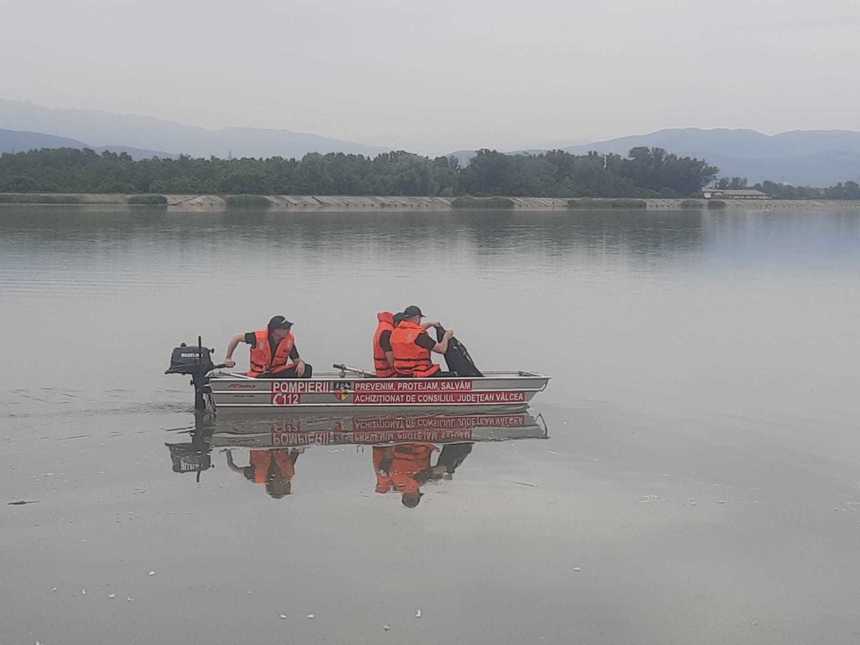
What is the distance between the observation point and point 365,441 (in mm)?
15922

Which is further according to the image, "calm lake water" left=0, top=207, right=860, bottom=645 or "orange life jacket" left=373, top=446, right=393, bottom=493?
"orange life jacket" left=373, top=446, right=393, bottom=493

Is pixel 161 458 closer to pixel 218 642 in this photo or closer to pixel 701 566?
pixel 218 642

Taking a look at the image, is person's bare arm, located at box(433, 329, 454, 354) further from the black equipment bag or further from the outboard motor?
the outboard motor

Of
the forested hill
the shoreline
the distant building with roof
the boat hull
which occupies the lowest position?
the boat hull

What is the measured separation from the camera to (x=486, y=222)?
290 feet

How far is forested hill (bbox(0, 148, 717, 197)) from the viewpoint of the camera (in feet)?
373

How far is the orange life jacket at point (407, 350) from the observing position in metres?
17.3

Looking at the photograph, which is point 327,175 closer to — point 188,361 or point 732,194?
point 732,194

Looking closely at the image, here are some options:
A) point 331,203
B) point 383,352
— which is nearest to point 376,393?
point 383,352

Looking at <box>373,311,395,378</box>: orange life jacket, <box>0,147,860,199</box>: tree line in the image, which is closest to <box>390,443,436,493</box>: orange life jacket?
<box>373,311,395,378</box>: orange life jacket

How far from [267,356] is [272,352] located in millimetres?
104

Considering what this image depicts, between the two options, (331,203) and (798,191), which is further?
(798,191)

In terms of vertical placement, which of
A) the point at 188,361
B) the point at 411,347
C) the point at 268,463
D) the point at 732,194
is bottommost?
the point at 268,463

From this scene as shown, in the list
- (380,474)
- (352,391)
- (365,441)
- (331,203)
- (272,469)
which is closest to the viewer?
(380,474)
